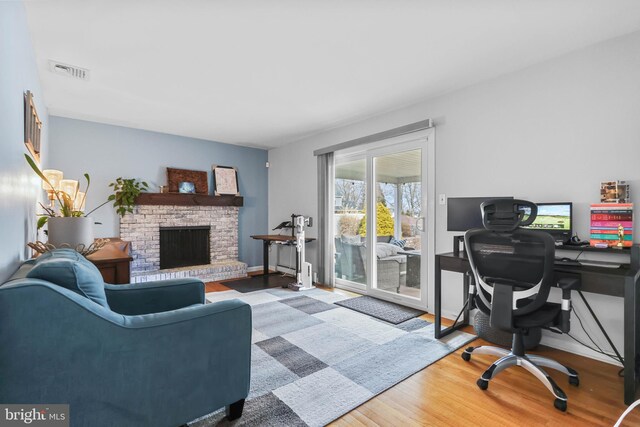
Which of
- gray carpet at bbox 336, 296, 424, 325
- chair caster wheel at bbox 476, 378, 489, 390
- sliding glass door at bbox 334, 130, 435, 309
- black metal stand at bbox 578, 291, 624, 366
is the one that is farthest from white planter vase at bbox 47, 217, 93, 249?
black metal stand at bbox 578, 291, 624, 366

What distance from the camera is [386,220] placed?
13.6 feet

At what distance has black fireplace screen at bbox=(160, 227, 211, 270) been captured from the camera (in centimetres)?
516

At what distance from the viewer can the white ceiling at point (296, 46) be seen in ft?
6.72

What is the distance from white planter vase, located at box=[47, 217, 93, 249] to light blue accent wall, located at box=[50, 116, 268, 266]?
280 cm

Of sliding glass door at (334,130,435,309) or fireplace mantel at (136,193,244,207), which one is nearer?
sliding glass door at (334,130,435,309)

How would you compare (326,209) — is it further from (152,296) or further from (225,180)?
(152,296)

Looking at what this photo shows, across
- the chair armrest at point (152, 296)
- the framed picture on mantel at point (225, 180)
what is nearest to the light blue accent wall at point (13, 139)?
the chair armrest at point (152, 296)

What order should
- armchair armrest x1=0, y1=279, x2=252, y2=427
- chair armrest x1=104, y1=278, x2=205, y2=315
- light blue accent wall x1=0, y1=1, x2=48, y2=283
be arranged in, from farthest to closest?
chair armrest x1=104, y1=278, x2=205, y2=315
light blue accent wall x1=0, y1=1, x2=48, y2=283
armchair armrest x1=0, y1=279, x2=252, y2=427

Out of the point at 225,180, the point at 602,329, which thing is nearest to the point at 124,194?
the point at 225,180

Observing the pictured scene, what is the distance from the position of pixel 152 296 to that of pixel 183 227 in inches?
140

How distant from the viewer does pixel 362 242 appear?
4539mm

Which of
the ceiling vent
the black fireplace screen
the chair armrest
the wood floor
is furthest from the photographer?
the black fireplace screen

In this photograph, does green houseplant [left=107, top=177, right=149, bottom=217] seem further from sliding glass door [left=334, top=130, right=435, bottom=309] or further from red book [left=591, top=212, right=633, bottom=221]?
red book [left=591, top=212, right=633, bottom=221]

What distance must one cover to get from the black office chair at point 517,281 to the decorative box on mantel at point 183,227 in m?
4.24
